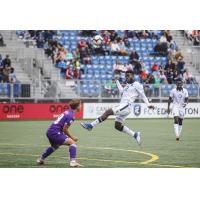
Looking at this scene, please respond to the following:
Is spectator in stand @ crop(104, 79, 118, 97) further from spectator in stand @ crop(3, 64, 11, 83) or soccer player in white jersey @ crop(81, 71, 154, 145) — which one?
soccer player in white jersey @ crop(81, 71, 154, 145)

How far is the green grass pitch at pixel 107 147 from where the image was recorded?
11.2 metres

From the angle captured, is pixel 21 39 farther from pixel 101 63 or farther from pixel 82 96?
pixel 82 96

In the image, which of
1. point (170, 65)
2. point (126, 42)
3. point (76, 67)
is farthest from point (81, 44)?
A: point (170, 65)

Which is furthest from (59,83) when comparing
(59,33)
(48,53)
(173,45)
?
(173,45)

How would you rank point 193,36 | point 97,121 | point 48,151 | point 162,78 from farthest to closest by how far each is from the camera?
point 162,78
point 193,36
point 97,121
point 48,151

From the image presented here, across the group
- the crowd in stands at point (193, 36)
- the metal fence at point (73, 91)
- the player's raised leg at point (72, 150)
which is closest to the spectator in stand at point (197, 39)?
the crowd in stands at point (193, 36)

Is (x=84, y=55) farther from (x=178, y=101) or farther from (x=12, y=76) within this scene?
(x=178, y=101)

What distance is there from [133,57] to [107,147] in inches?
145

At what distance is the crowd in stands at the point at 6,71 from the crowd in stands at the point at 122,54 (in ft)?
3.26

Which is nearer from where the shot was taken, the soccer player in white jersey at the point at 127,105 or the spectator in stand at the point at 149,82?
the soccer player in white jersey at the point at 127,105

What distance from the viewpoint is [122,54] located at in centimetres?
1656

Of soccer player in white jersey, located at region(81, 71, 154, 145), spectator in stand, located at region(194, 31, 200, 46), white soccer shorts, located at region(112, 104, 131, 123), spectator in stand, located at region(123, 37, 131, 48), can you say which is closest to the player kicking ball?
soccer player in white jersey, located at region(81, 71, 154, 145)

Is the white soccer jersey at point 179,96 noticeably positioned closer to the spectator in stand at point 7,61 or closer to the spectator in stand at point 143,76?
the spectator in stand at point 143,76

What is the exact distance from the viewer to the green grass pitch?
11.2m
